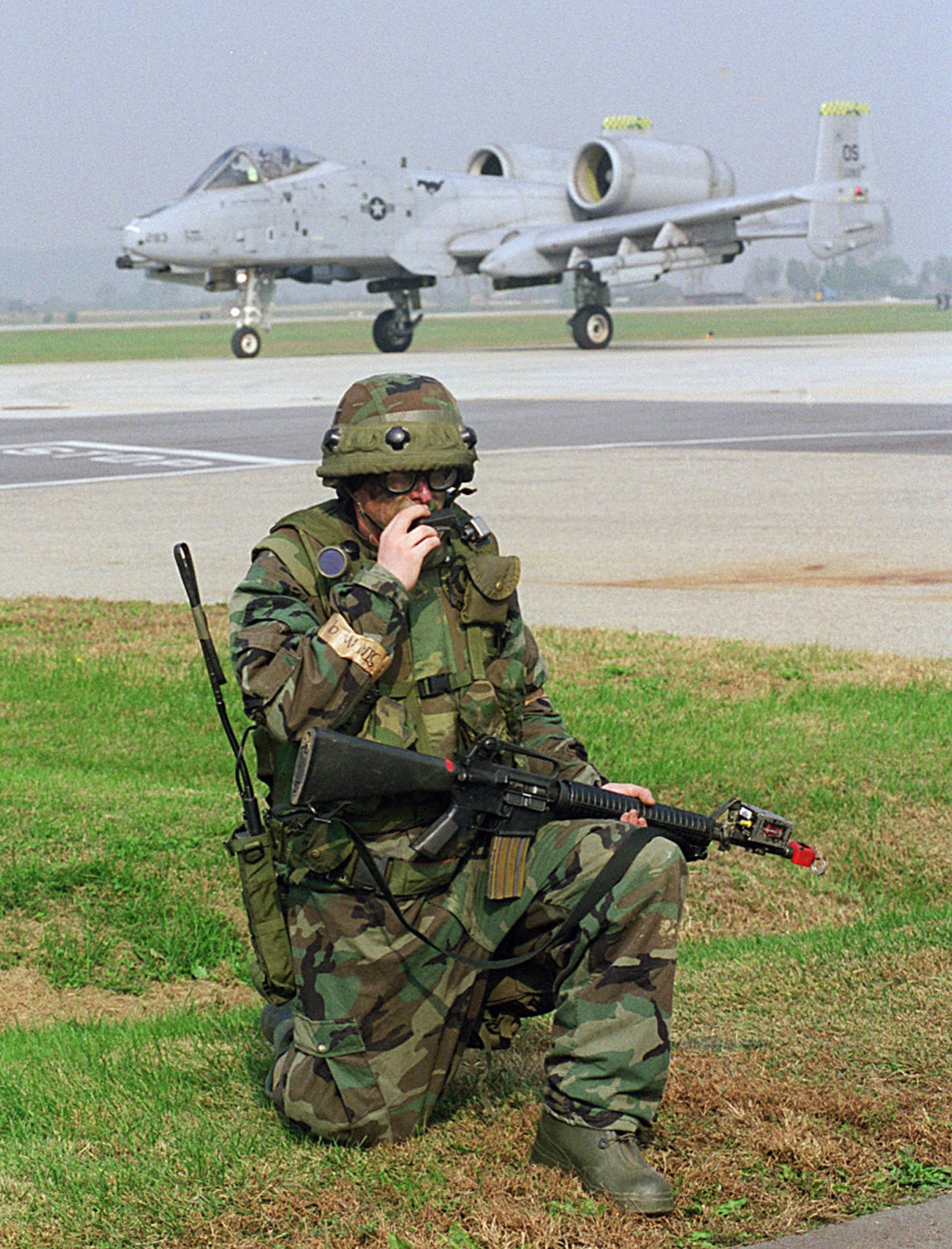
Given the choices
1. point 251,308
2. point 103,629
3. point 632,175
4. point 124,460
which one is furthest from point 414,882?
point 632,175

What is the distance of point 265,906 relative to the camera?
348 centimetres

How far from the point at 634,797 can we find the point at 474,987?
55 centimetres

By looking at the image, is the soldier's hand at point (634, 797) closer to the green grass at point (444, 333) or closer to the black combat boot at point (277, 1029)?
the black combat boot at point (277, 1029)

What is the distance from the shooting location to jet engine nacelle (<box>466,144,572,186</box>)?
4859 cm

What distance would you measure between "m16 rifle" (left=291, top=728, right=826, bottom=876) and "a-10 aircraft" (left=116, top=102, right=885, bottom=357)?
38.5 metres

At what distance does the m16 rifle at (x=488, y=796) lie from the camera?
10.5 feet

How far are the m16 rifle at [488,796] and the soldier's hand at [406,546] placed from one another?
36 centimetres

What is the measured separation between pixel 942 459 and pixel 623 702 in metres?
12.0

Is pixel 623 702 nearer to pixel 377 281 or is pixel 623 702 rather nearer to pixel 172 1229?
pixel 172 1229

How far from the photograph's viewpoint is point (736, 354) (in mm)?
47781

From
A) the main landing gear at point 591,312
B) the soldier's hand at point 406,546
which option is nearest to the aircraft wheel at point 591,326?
the main landing gear at point 591,312

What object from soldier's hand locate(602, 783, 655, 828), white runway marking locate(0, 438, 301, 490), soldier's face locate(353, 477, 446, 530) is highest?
soldier's face locate(353, 477, 446, 530)

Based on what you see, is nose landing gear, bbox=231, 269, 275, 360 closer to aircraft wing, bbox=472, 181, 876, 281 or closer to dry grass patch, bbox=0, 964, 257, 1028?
aircraft wing, bbox=472, 181, 876, 281

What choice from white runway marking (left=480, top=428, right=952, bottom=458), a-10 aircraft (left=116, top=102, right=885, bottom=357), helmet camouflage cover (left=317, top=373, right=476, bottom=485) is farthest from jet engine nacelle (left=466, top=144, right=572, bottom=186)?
helmet camouflage cover (left=317, top=373, right=476, bottom=485)
